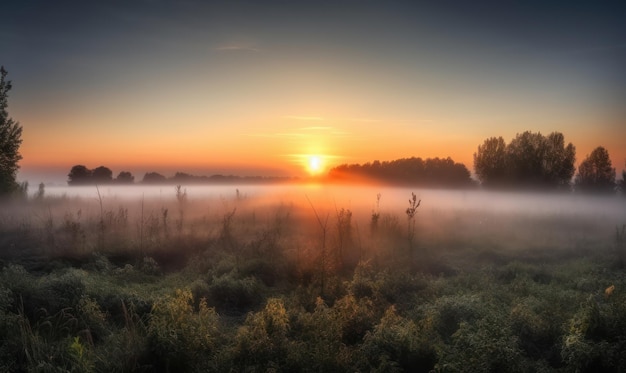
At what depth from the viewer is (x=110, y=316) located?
355 inches

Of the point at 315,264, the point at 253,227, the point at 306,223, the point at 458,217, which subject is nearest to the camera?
the point at 315,264

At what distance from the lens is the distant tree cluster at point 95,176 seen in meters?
52.4

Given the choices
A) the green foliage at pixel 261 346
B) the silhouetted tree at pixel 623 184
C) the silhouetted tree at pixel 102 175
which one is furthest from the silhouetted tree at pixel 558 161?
the silhouetted tree at pixel 102 175

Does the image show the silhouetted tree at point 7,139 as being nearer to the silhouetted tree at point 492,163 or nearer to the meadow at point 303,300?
the meadow at point 303,300

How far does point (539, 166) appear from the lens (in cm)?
4472

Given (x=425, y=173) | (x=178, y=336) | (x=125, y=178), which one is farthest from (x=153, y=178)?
(x=178, y=336)

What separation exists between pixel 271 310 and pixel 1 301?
543 cm

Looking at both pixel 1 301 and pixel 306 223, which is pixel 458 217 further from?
pixel 1 301

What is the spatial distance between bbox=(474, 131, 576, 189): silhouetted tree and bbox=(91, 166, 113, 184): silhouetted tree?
52883 mm

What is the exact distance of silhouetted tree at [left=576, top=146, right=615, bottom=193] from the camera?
153 feet

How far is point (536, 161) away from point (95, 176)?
2234 inches

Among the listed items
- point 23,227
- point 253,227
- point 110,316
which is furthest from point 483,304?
point 23,227

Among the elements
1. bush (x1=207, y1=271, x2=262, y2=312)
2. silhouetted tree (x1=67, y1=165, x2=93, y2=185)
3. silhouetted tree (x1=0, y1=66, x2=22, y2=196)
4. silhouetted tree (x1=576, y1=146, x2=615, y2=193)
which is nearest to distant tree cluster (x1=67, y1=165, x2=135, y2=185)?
silhouetted tree (x1=67, y1=165, x2=93, y2=185)

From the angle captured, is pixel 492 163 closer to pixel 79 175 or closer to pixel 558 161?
pixel 558 161
